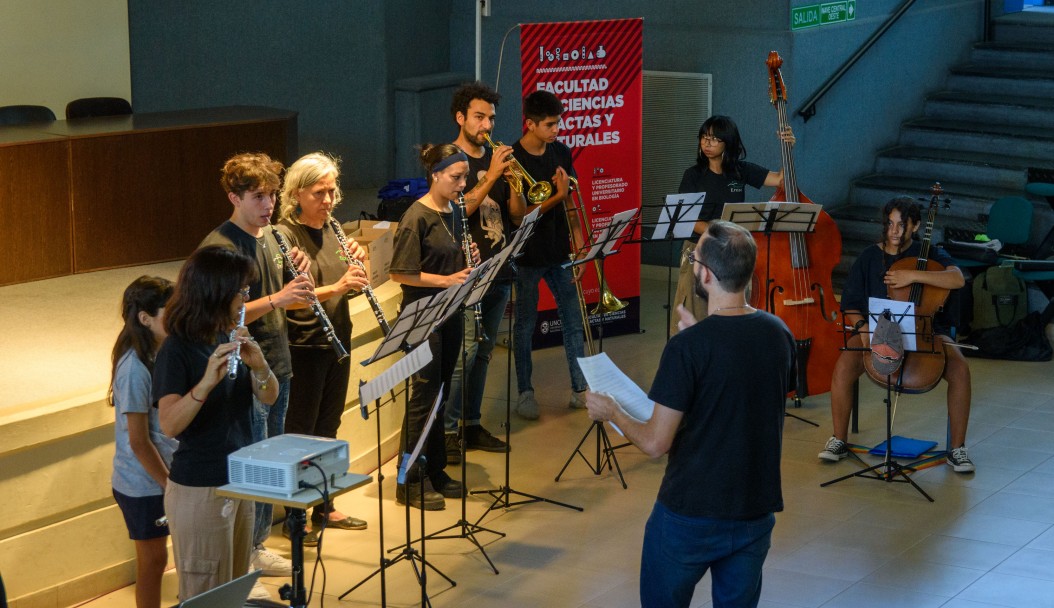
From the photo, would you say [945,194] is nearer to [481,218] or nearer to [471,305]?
[481,218]

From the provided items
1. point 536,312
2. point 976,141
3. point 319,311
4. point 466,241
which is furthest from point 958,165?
point 319,311

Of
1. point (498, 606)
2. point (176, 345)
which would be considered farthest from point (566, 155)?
point (176, 345)

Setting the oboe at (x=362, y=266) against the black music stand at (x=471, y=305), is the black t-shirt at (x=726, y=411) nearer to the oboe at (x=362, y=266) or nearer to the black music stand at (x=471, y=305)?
the black music stand at (x=471, y=305)

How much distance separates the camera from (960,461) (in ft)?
19.5

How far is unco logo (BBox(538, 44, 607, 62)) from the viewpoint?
7562 mm

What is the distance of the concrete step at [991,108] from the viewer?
9.94 m

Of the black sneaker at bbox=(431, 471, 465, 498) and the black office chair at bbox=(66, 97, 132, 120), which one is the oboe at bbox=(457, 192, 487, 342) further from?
the black office chair at bbox=(66, 97, 132, 120)

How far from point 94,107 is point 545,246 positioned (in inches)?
160

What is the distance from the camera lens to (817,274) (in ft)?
21.5

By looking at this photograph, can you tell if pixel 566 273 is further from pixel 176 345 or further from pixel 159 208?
pixel 176 345

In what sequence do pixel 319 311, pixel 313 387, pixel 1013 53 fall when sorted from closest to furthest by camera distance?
1. pixel 319 311
2. pixel 313 387
3. pixel 1013 53

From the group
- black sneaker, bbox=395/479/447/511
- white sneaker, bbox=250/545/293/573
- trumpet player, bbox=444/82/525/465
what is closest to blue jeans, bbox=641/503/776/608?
white sneaker, bbox=250/545/293/573

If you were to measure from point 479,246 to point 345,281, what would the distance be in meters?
1.32

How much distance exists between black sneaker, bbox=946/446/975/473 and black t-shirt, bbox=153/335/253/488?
372cm
